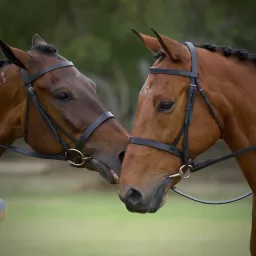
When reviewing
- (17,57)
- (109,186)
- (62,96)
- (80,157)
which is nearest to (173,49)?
(62,96)

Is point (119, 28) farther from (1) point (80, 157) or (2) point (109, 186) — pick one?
(1) point (80, 157)

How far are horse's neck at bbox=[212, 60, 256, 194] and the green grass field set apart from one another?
5.20 m

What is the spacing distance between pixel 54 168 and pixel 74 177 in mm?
1073

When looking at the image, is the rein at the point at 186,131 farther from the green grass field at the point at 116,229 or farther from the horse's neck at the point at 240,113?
the green grass field at the point at 116,229

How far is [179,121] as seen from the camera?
155 inches

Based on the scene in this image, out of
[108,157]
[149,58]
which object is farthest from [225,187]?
[108,157]

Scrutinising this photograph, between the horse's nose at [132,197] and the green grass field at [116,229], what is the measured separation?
5.49 meters

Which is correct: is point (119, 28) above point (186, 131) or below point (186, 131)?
below

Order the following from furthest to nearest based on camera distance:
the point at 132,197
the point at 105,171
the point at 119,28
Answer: the point at 119,28
the point at 105,171
the point at 132,197

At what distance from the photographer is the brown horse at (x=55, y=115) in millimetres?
4805

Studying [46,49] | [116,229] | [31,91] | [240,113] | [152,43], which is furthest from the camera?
[116,229]

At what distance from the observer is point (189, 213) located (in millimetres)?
13750

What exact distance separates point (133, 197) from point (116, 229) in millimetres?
7735

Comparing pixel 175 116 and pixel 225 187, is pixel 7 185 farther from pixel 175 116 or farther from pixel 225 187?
pixel 175 116
